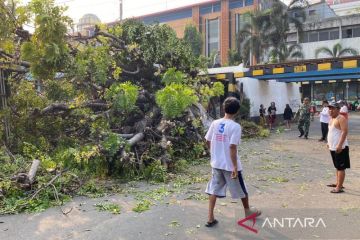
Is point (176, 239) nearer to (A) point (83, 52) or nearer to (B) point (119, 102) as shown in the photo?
(B) point (119, 102)

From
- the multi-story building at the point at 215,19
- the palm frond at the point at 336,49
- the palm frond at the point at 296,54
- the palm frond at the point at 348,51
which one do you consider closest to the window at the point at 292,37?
the palm frond at the point at 336,49

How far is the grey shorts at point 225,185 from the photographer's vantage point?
4.81 meters

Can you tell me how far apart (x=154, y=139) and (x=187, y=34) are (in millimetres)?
40558

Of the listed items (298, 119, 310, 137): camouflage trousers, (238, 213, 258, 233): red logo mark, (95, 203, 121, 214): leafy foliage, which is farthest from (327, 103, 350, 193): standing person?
(298, 119, 310, 137): camouflage trousers

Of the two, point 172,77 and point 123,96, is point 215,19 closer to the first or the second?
point 172,77

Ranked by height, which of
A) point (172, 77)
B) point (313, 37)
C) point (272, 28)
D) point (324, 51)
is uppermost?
point (313, 37)

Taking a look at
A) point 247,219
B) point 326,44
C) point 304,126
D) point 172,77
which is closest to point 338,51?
point 326,44

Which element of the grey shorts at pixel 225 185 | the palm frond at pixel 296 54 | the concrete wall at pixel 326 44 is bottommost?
the grey shorts at pixel 225 185

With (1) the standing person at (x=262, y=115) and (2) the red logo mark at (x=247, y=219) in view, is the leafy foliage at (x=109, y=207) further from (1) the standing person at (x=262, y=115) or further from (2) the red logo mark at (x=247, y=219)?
(1) the standing person at (x=262, y=115)

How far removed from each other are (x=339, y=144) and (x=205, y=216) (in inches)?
105

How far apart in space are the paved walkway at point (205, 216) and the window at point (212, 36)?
2232 inches

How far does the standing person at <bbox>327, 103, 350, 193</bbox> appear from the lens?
6.32 meters

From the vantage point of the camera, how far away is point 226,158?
483 cm

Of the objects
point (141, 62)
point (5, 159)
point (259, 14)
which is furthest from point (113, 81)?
point (259, 14)
